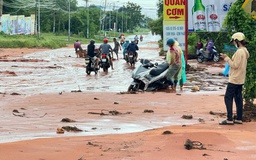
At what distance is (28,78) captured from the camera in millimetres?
20297

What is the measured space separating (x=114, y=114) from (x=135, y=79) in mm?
→ 5099

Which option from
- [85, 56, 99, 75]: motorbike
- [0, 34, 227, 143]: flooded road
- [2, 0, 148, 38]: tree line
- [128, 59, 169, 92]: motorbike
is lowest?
[0, 34, 227, 143]: flooded road

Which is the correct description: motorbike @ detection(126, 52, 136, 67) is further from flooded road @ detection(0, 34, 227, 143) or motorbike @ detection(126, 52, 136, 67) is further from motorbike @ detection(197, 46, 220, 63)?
flooded road @ detection(0, 34, 227, 143)

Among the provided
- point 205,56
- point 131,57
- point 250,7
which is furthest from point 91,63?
point 250,7

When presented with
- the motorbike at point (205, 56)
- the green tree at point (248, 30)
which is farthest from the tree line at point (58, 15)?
the green tree at point (248, 30)

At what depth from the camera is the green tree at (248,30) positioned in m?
9.51

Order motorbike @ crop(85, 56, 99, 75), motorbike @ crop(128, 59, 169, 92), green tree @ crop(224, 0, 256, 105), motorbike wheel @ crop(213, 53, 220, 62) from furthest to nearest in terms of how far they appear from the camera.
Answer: motorbike wheel @ crop(213, 53, 220, 62)
motorbike @ crop(85, 56, 99, 75)
motorbike @ crop(128, 59, 169, 92)
green tree @ crop(224, 0, 256, 105)

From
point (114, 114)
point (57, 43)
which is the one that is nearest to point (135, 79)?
point (114, 114)

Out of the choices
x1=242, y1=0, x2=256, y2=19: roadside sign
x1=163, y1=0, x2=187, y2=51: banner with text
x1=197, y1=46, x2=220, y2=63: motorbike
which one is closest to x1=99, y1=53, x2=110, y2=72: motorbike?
x1=163, y1=0, x2=187, y2=51: banner with text

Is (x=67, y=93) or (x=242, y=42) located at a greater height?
(x=242, y=42)

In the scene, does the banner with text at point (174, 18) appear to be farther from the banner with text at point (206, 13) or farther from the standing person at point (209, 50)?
the standing person at point (209, 50)

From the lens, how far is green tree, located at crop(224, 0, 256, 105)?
374 inches

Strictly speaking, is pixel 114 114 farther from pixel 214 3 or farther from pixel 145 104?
pixel 214 3

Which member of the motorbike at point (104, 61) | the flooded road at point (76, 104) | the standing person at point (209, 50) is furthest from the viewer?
the standing person at point (209, 50)
